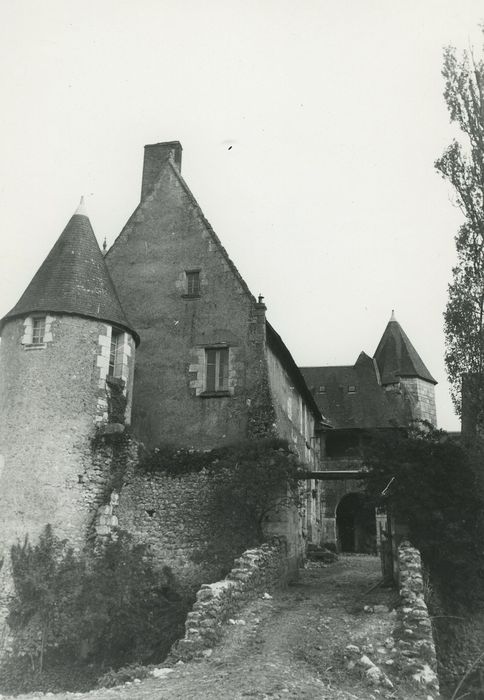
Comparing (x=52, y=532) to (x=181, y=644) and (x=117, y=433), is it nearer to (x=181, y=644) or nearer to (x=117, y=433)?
Answer: (x=117, y=433)

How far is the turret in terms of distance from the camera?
32.0 m

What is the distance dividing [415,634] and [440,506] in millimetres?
4673

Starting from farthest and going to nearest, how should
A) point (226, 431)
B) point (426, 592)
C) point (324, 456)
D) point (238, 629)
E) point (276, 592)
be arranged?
point (324, 456) < point (226, 431) < point (276, 592) < point (426, 592) < point (238, 629)

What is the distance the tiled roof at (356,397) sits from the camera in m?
29.2

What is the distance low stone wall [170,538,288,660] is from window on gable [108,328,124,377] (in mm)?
5234

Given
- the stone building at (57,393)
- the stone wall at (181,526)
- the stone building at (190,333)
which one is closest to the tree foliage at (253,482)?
the stone wall at (181,526)

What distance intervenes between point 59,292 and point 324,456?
1741 centimetres

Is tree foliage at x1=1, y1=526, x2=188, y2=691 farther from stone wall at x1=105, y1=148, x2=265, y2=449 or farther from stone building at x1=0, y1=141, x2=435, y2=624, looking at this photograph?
stone wall at x1=105, y1=148, x2=265, y2=449

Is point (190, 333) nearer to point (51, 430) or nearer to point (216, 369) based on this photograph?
point (216, 369)

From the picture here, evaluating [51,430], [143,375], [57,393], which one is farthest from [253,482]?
[143,375]

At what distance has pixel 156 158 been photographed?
63.8ft

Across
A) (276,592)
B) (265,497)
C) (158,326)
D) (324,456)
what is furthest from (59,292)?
(324,456)

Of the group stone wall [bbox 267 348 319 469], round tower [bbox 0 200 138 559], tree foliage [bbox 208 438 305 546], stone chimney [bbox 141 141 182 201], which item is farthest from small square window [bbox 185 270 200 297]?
tree foliage [bbox 208 438 305 546]

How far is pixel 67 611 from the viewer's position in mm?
11953
